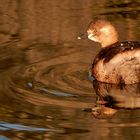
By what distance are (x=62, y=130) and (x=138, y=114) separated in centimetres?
91

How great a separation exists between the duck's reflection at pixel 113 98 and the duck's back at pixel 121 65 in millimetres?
94

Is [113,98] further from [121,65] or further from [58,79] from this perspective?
[58,79]

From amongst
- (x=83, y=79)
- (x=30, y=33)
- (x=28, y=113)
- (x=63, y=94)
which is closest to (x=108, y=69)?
(x=83, y=79)

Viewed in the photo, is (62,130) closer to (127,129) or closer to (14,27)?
(127,129)

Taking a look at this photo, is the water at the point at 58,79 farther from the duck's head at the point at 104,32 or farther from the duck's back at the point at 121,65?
the duck's head at the point at 104,32

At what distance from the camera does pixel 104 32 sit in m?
10.9

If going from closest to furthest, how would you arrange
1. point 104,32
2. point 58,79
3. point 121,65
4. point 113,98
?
point 113,98
point 121,65
point 58,79
point 104,32

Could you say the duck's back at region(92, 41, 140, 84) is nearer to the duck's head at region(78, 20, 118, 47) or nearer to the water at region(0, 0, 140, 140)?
the water at region(0, 0, 140, 140)

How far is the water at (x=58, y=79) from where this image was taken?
8.31 m

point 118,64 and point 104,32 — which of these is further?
point 104,32

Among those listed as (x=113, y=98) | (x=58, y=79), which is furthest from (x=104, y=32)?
(x=113, y=98)

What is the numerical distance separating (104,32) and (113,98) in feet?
5.84

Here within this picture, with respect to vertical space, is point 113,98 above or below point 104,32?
below

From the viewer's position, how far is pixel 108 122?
8.44 metres
